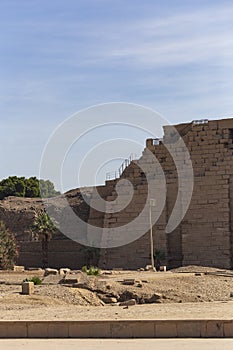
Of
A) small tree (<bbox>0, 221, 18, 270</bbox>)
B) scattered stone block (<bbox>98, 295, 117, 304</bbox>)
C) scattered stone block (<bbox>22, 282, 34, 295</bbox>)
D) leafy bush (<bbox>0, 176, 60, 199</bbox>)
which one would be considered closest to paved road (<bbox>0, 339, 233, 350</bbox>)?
scattered stone block (<bbox>22, 282, 34, 295</bbox>)

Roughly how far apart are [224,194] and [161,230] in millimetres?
3756

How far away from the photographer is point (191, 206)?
135 feet

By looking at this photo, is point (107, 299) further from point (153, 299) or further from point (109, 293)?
point (153, 299)

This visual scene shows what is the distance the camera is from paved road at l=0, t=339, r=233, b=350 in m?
12.2

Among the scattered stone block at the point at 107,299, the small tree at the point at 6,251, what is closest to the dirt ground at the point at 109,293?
the scattered stone block at the point at 107,299

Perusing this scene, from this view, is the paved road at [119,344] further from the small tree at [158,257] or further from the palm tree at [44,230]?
the palm tree at [44,230]

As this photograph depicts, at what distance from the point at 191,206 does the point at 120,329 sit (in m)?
27.9

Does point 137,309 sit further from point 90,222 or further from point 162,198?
point 90,222

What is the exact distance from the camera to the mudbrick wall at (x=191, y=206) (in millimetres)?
40250

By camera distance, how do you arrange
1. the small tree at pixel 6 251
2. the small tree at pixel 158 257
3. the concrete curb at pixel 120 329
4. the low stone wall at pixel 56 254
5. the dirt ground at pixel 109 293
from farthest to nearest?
the low stone wall at pixel 56 254, the small tree at pixel 158 257, the small tree at pixel 6 251, the dirt ground at pixel 109 293, the concrete curb at pixel 120 329

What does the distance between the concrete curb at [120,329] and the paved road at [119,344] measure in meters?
0.28

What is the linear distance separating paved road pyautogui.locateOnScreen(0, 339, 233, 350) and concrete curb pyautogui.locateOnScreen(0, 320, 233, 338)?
28cm

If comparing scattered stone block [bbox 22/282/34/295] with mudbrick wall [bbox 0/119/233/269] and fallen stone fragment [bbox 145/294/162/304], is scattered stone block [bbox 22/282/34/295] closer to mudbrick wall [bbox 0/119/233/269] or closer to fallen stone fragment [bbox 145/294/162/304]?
fallen stone fragment [bbox 145/294/162/304]

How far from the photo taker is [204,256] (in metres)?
40.0
